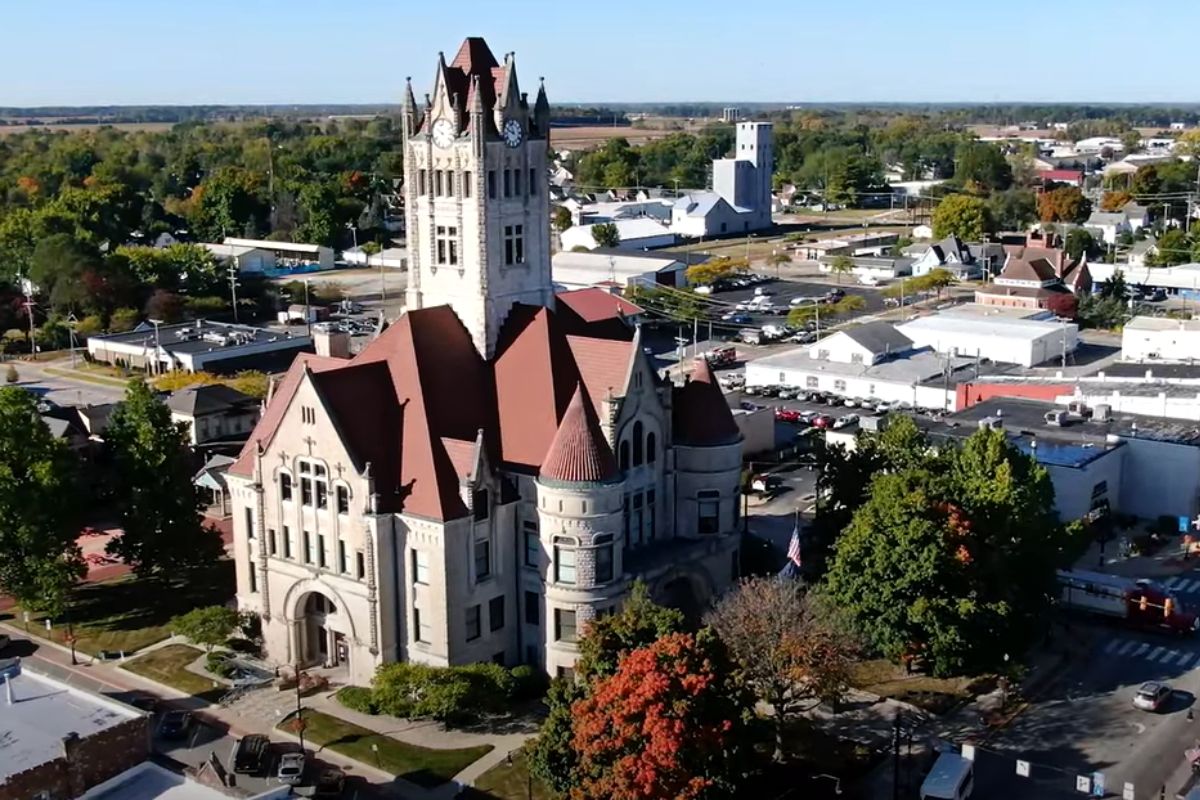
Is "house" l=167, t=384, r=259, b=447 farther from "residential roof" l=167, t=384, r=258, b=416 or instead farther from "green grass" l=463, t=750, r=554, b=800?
"green grass" l=463, t=750, r=554, b=800

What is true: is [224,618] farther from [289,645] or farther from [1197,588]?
[1197,588]

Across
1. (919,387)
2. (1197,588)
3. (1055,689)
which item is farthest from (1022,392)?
(1055,689)

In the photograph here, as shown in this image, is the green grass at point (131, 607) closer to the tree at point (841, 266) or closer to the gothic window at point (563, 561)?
the gothic window at point (563, 561)

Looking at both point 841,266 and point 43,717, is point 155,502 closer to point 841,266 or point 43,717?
point 43,717

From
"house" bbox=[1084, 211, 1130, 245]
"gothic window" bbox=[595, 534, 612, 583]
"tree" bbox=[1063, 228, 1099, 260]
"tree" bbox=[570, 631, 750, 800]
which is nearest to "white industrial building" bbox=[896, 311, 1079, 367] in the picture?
"tree" bbox=[1063, 228, 1099, 260]

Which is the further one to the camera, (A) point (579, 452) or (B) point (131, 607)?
(B) point (131, 607)

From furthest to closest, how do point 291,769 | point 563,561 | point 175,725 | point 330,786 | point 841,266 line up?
point 841,266, point 563,561, point 175,725, point 291,769, point 330,786

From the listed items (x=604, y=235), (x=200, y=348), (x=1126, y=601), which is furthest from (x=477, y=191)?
(x=604, y=235)

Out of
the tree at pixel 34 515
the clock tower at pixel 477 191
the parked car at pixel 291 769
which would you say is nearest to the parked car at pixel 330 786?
the parked car at pixel 291 769
